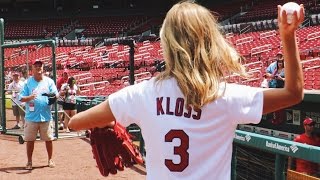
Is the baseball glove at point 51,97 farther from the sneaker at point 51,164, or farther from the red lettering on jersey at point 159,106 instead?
the red lettering on jersey at point 159,106

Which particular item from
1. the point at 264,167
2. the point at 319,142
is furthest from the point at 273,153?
the point at 319,142

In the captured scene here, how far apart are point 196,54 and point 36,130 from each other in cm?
665

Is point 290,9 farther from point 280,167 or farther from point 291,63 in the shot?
point 280,167

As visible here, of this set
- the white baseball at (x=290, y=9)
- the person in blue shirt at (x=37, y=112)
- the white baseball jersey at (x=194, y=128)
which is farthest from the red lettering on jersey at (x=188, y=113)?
the person in blue shirt at (x=37, y=112)

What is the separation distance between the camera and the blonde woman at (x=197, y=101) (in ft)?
5.59

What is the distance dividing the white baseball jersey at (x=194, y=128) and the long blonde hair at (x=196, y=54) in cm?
4

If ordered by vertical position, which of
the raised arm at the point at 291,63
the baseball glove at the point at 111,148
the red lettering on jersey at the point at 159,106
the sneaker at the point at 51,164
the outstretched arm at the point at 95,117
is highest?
the raised arm at the point at 291,63

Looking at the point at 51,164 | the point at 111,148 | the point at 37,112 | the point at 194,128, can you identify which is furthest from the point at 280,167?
the point at 37,112

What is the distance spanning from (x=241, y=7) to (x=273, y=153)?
30.2 m

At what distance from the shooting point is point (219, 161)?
175 cm

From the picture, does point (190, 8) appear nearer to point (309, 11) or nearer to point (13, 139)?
point (13, 139)

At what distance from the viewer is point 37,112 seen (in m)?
8.05

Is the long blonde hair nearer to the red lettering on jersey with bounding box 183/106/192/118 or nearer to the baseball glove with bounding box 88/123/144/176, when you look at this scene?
the red lettering on jersey with bounding box 183/106/192/118

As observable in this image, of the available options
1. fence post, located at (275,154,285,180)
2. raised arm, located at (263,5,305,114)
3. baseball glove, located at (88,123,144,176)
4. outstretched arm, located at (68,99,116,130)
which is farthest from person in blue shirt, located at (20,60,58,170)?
raised arm, located at (263,5,305,114)
